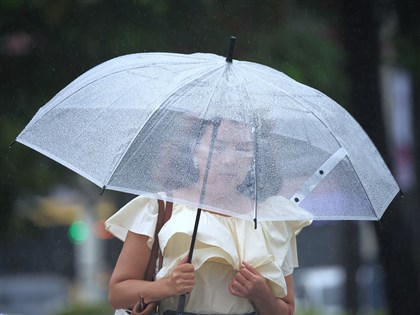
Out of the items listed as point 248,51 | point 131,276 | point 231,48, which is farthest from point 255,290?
point 248,51

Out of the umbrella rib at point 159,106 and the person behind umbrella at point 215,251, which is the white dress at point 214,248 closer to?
the person behind umbrella at point 215,251

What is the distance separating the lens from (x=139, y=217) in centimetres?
362

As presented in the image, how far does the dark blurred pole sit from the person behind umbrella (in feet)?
11.7

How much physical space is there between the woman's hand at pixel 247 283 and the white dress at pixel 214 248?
0.04 meters

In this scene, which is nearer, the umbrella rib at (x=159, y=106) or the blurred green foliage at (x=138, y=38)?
the umbrella rib at (x=159, y=106)

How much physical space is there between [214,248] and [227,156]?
31cm

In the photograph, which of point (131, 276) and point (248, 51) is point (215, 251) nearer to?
point (131, 276)

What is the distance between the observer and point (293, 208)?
11.6 ft

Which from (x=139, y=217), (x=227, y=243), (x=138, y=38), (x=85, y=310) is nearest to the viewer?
(x=227, y=243)

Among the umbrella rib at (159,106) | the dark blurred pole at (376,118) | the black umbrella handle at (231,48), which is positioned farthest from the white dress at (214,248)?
the dark blurred pole at (376,118)

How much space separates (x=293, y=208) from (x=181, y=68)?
634 millimetres

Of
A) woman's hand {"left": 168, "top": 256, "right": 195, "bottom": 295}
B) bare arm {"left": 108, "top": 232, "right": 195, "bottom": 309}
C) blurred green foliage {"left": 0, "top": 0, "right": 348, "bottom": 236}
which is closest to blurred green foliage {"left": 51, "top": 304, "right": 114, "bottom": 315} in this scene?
blurred green foliage {"left": 0, "top": 0, "right": 348, "bottom": 236}

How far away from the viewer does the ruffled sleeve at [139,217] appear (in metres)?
3.59

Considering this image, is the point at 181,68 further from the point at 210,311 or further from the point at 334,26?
the point at 334,26
